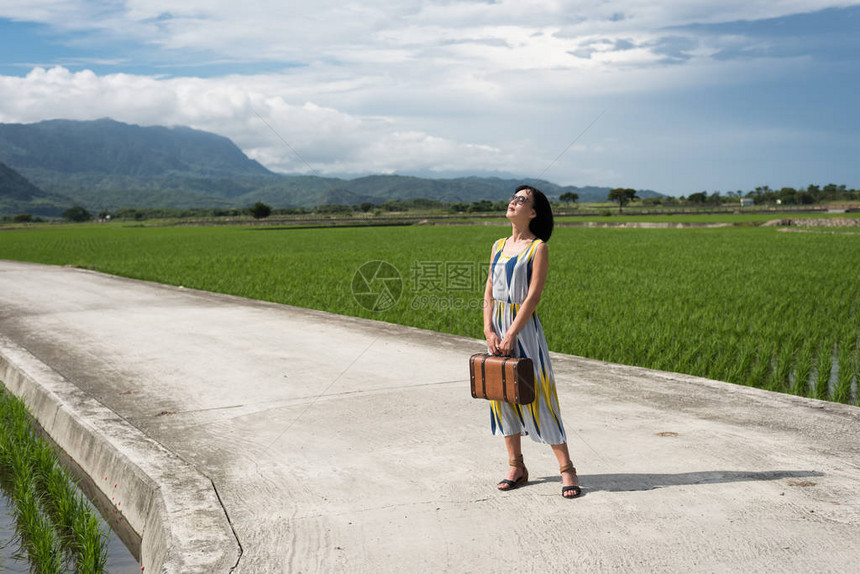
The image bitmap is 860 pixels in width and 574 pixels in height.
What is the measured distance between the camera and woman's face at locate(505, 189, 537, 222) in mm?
3713

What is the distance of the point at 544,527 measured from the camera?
3.29 metres

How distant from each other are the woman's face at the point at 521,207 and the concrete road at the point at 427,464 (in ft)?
4.65

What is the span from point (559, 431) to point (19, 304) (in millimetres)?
11118

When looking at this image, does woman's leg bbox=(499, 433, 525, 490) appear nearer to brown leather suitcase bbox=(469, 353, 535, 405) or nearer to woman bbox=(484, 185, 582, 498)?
woman bbox=(484, 185, 582, 498)

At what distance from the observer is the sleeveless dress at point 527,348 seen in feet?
12.1

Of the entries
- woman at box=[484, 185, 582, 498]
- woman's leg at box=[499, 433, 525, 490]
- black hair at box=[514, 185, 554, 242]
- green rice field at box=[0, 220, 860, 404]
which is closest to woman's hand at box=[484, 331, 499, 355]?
woman at box=[484, 185, 582, 498]

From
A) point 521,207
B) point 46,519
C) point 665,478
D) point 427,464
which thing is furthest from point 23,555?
point 665,478

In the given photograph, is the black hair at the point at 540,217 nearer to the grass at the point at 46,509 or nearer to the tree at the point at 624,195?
the grass at the point at 46,509

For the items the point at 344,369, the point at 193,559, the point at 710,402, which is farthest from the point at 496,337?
the point at 344,369

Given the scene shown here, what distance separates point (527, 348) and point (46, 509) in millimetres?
2996

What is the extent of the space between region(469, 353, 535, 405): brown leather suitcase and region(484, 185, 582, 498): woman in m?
0.08

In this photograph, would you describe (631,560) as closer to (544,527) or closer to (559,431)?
(544,527)

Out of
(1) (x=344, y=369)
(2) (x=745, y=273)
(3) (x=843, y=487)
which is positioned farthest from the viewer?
(2) (x=745, y=273)

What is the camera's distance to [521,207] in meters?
3.73
